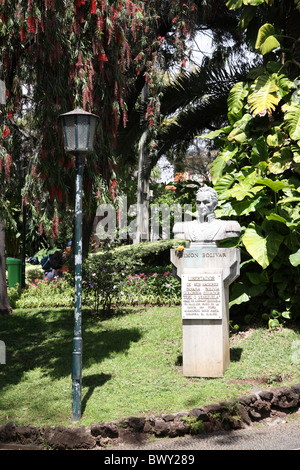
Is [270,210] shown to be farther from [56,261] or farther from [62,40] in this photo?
[56,261]

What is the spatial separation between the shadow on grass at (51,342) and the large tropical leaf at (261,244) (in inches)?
93.5

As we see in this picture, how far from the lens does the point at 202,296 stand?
22.5 feet

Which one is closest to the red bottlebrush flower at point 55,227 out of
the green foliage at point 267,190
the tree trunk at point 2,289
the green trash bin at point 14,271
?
the green foliage at point 267,190

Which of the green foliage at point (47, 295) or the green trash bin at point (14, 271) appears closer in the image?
the green foliage at point (47, 295)

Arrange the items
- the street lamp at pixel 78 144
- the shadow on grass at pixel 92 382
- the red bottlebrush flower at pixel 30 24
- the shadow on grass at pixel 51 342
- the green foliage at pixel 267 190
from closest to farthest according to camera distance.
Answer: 1. the street lamp at pixel 78 144
2. the shadow on grass at pixel 92 382
3. the red bottlebrush flower at pixel 30 24
4. the shadow on grass at pixel 51 342
5. the green foliage at pixel 267 190

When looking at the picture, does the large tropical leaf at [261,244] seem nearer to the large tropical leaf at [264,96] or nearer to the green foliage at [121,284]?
the large tropical leaf at [264,96]

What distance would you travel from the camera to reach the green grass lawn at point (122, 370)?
5.97 meters

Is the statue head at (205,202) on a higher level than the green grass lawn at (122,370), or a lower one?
higher

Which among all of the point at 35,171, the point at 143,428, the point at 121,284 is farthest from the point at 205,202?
the point at 121,284

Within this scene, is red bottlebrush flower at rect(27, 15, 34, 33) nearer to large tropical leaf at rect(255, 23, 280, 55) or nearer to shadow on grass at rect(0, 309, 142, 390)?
large tropical leaf at rect(255, 23, 280, 55)

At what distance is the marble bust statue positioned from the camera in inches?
275

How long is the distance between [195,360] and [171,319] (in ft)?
10.3

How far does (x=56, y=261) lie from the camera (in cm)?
1703

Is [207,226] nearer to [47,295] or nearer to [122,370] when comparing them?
[122,370]
